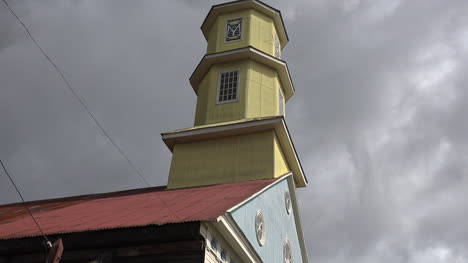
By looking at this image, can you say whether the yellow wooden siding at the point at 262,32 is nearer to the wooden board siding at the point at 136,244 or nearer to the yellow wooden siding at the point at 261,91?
the yellow wooden siding at the point at 261,91

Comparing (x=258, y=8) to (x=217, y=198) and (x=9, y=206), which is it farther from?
(x=9, y=206)

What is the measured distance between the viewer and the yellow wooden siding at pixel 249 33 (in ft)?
71.0

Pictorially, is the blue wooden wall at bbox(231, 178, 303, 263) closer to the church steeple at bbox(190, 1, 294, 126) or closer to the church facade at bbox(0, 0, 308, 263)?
the church facade at bbox(0, 0, 308, 263)

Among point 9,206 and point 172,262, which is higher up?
point 9,206

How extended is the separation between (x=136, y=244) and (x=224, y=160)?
7.32 meters

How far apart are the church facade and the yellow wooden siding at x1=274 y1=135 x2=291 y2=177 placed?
48mm

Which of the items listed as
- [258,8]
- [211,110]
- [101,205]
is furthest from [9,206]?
[258,8]

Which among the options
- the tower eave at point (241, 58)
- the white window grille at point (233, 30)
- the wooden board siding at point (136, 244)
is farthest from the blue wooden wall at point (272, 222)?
the white window grille at point (233, 30)

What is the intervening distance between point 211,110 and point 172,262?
9.90m

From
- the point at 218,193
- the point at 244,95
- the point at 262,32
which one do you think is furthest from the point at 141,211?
the point at 262,32

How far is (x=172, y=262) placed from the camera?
1045 centimetres

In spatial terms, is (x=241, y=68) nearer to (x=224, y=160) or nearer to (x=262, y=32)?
(x=262, y=32)

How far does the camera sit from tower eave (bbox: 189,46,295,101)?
67.9 feet

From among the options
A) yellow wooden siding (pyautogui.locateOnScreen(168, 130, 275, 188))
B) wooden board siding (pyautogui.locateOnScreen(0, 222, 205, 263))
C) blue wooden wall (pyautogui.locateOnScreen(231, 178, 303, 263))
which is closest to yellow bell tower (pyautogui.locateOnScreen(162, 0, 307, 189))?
yellow wooden siding (pyautogui.locateOnScreen(168, 130, 275, 188))
